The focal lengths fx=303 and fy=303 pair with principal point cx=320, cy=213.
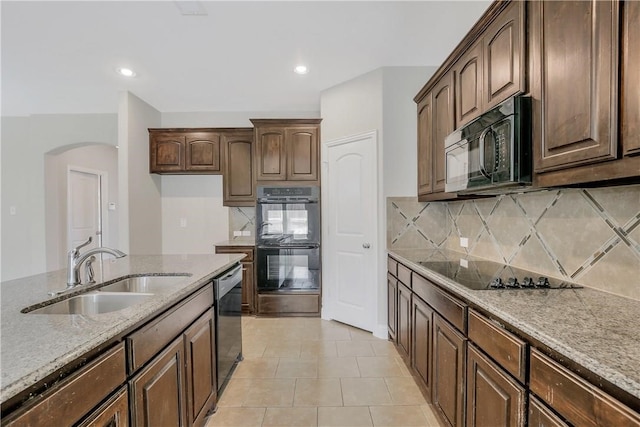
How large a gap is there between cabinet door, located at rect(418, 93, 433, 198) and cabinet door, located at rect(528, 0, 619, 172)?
1.30 m

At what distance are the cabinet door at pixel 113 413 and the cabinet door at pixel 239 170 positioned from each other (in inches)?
123

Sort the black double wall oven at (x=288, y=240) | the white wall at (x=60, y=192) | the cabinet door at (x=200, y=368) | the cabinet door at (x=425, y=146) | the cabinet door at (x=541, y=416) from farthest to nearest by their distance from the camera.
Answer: the white wall at (x=60, y=192) < the black double wall oven at (x=288, y=240) < the cabinet door at (x=425, y=146) < the cabinet door at (x=200, y=368) < the cabinet door at (x=541, y=416)

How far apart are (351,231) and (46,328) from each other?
2.73 metres

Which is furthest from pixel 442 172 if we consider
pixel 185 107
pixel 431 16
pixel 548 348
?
pixel 185 107

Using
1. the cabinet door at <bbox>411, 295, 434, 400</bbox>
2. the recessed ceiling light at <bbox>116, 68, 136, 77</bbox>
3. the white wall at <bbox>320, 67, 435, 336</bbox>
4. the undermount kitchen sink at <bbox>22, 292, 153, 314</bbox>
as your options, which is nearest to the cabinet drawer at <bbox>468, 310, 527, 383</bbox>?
the cabinet door at <bbox>411, 295, 434, 400</bbox>

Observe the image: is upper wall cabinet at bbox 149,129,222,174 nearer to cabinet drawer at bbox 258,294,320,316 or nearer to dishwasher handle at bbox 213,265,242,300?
cabinet drawer at bbox 258,294,320,316

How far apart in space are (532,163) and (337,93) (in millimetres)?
2563

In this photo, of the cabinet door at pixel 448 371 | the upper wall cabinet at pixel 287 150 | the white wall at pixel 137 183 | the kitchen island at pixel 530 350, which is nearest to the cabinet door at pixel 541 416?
the kitchen island at pixel 530 350

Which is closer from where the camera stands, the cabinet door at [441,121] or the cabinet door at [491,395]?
the cabinet door at [491,395]

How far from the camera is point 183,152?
4191 millimetres

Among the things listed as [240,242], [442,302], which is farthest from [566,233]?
[240,242]

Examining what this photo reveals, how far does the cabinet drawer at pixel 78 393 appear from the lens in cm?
72

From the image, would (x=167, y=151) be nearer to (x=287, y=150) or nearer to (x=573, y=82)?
(x=287, y=150)

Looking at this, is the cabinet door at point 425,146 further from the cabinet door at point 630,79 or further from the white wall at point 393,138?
the cabinet door at point 630,79
